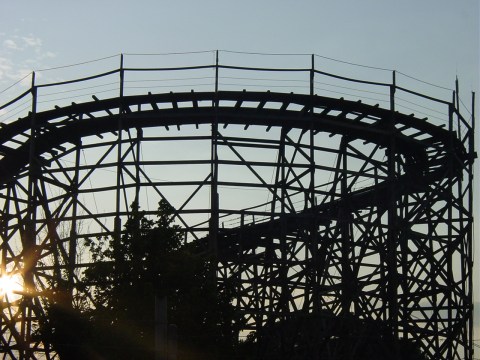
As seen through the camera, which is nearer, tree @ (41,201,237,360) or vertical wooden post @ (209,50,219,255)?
tree @ (41,201,237,360)

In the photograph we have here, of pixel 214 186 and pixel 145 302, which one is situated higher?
pixel 214 186

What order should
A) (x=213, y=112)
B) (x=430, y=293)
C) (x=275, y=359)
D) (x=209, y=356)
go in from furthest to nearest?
(x=430, y=293)
(x=213, y=112)
(x=275, y=359)
(x=209, y=356)

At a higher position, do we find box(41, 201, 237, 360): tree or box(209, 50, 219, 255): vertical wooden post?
box(209, 50, 219, 255): vertical wooden post

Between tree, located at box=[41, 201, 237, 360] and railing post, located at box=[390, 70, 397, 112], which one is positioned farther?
railing post, located at box=[390, 70, 397, 112]

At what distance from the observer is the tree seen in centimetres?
1681

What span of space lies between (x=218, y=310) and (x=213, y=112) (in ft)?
25.0

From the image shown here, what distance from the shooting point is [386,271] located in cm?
2678

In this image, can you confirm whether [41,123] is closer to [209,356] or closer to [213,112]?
[213,112]

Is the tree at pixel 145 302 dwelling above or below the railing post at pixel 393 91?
below

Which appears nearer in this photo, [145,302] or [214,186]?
[145,302]

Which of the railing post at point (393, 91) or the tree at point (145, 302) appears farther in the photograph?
the railing post at point (393, 91)

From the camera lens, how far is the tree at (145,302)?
1681cm

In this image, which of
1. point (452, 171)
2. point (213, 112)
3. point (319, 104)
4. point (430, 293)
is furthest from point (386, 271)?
point (213, 112)

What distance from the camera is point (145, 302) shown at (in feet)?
56.4
